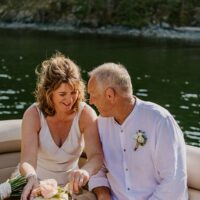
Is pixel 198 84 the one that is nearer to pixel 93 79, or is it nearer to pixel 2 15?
pixel 93 79

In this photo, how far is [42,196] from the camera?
3033 mm

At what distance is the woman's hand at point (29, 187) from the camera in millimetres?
3228

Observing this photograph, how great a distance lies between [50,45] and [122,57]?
15.1 ft

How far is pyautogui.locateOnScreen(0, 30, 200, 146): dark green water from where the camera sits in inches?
542

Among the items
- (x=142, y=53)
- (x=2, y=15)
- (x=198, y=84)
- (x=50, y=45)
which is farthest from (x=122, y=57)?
(x=2, y=15)

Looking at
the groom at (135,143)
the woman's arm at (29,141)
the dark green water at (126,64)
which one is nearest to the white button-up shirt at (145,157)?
the groom at (135,143)

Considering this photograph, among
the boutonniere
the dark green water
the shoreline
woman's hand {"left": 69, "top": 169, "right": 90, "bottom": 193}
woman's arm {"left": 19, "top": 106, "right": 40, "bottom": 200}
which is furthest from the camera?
the shoreline

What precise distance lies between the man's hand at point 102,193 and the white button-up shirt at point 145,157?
0.03 metres

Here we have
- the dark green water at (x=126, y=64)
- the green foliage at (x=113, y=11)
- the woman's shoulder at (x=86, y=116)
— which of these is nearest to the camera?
the woman's shoulder at (x=86, y=116)

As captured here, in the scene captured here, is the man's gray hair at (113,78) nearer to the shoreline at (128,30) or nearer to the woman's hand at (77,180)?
the woman's hand at (77,180)

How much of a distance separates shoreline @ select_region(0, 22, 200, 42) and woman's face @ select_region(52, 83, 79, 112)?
1122 inches

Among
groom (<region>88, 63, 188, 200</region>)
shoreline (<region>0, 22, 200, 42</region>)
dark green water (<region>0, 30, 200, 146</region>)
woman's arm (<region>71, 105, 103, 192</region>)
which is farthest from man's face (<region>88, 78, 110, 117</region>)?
shoreline (<region>0, 22, 200, 42</region>)

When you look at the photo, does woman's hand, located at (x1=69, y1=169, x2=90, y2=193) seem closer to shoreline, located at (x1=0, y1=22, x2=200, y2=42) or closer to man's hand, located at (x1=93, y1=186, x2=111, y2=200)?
man's hand, located at (x1=93, y1=186, x2=111, y2=200)

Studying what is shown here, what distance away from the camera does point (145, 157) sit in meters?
3.39
